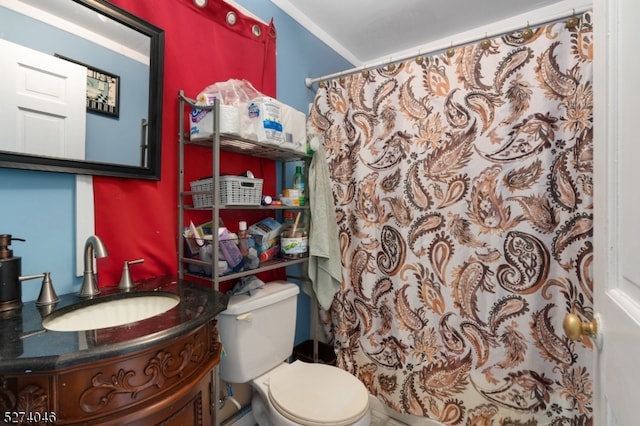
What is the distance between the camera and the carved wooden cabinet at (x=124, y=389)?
20.5 inches

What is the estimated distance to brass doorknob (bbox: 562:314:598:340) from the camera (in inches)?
21.6

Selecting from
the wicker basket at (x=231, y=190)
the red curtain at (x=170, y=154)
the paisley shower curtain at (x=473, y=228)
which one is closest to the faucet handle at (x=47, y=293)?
the red curtain at (x=170, y=154)

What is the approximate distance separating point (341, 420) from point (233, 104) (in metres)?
1.25

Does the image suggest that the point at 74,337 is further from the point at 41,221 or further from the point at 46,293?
the point at 41,221

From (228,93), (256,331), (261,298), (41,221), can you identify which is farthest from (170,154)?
(256,331)

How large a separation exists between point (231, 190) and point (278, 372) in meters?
0.83

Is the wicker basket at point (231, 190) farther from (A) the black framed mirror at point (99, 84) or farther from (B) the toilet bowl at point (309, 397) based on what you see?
(B) the toilet bowl at point (309, 397)

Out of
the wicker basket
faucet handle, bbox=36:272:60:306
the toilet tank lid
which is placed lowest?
the toilet tank lid

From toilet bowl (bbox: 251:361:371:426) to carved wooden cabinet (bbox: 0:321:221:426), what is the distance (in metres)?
0.38

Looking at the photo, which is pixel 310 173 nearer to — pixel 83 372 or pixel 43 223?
pixel 43 223

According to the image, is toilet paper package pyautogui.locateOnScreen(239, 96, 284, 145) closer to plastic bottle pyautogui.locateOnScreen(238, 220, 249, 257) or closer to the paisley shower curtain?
plastic bottle pyautogui.locateOnScreen(238, 220, 249, 257)

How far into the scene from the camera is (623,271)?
1.56 feet

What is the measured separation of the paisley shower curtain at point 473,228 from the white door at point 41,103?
1.18 metres

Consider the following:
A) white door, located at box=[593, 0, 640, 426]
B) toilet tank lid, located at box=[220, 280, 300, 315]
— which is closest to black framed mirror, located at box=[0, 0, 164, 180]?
toilet tank lid, located at box=[220, 280, 300, 315]
